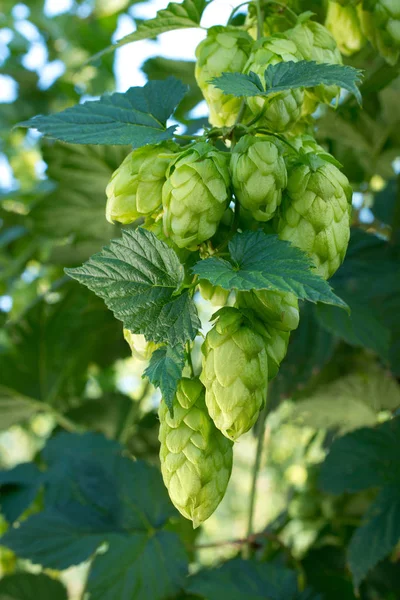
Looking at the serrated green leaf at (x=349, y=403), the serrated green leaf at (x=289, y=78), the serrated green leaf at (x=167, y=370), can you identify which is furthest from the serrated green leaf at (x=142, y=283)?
the serrated green leaf at (x=349, y=403)

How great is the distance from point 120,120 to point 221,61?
101 mm

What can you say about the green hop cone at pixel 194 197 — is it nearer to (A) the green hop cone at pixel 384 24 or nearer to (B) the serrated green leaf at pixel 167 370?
(B) the serrated green leaf at pixel 167 370

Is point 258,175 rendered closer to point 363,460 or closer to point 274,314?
point 274,314

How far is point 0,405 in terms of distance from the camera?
124 centimetres

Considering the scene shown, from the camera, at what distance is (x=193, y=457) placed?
→ 0.44m

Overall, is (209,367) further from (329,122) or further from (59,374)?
(59,374)

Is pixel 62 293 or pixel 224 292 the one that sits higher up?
pixel 224 292

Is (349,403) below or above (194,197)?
below

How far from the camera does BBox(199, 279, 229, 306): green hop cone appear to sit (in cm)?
50

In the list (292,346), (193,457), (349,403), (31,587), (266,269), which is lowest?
(31,587)

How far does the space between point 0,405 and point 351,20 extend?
923mm

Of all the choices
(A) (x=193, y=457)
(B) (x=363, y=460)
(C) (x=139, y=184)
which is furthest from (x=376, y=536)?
(C) (x=139, y=184)

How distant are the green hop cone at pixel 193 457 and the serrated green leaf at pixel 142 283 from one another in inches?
2.5

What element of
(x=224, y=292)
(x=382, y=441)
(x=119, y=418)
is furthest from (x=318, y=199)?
(x=119, y=418)
